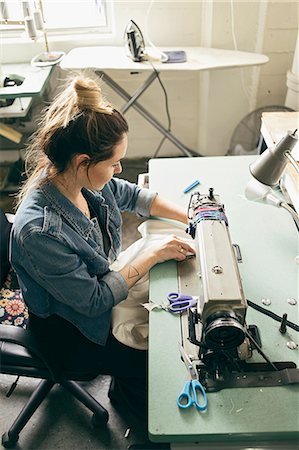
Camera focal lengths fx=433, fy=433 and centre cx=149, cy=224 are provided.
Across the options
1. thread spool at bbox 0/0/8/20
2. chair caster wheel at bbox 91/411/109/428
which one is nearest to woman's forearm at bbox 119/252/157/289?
chair caster wheel at bbox 91/411/109/428

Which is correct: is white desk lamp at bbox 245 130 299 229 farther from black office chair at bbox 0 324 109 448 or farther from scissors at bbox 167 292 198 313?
black office chair at bbox 0 324 109 448

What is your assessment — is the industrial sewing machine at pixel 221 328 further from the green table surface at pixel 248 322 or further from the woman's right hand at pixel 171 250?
the woman's right hand at pixel 171 250

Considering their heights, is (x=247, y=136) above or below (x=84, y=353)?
below

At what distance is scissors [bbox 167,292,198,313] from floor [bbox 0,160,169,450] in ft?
2.04

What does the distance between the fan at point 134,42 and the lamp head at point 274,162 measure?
1.40 metres

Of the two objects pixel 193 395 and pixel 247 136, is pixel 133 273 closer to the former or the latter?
pixel 193 395

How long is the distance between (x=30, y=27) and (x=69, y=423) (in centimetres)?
195

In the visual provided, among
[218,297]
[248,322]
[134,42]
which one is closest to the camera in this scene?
[218,297]

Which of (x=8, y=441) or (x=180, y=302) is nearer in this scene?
(x=180, y=302)

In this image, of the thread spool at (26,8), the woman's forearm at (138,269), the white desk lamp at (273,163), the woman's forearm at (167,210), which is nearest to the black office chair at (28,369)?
the woman's forearm at (138,269)

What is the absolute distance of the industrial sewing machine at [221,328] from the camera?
869mm

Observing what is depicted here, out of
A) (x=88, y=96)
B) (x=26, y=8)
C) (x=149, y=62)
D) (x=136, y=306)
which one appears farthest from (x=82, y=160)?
(x=26, y=8)

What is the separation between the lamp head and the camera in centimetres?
104

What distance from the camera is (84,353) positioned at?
1.28m
